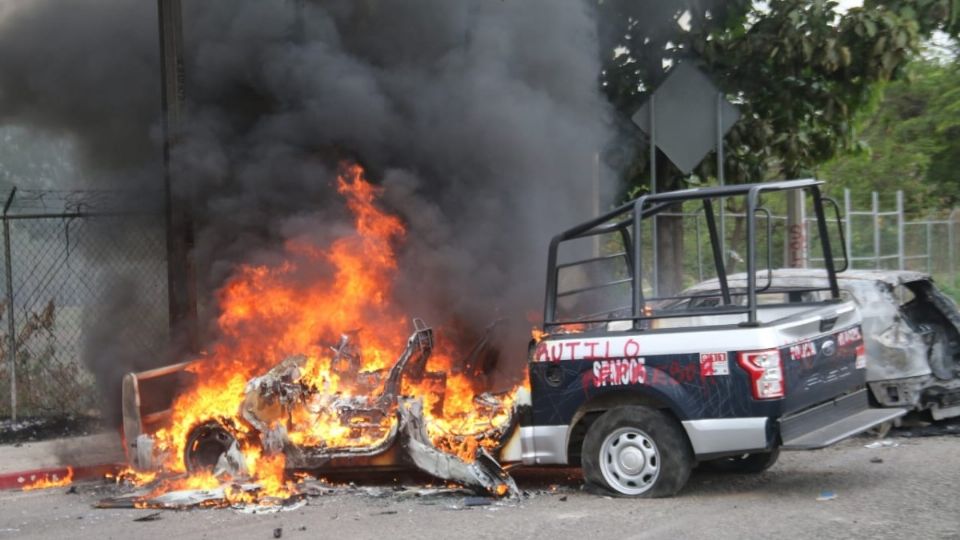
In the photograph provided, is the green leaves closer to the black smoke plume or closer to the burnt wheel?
the black smoke plume

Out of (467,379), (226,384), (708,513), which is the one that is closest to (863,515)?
(708,513)

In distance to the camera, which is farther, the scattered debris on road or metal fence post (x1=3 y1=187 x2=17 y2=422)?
metal fence post (x1=3 y1=187 x2=17 y2=422)

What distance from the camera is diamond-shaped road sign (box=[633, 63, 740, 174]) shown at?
10.3m

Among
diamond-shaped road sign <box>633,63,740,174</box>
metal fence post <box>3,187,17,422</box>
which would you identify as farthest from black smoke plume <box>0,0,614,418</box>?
diamond-shaped road sign <box>633,63,740,174</box>

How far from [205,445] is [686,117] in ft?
17.6

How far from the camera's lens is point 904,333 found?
8.88 metres

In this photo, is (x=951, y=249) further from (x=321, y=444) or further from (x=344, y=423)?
(x=321, y=444)

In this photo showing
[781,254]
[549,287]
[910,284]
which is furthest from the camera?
[781,254]

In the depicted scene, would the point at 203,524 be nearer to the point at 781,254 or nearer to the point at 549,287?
the point at 549,287

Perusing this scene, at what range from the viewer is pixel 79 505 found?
801 centimetres

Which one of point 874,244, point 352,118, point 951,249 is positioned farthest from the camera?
point 951,249

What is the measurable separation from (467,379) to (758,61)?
19.7ft

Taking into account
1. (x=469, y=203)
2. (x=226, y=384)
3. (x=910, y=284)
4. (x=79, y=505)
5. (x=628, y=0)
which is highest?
(x=628, y=0)

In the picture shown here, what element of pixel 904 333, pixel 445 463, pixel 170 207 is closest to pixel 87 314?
pixel 170 207
